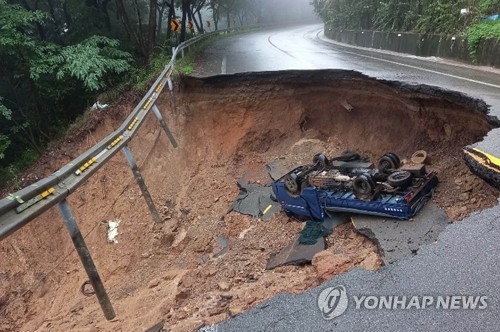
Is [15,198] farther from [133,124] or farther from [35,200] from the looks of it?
[133,124]

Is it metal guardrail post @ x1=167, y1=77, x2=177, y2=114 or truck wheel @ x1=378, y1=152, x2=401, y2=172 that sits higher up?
metal guardrail post @ x1=167, y1=77, x2=177, y2=114

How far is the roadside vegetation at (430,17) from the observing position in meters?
14.4

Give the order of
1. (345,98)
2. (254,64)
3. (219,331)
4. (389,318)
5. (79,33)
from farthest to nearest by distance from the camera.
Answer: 1. (79,33)
2. (254,64)
3. (345,98)
4. (219,331)
5. (389,318)

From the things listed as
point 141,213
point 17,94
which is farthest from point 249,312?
point 17,94

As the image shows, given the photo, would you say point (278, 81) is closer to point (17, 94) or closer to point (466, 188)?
point (466, 188)

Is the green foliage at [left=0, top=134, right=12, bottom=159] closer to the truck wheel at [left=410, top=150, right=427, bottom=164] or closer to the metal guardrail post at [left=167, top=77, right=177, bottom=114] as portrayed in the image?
the metal guardrail post at [left=167, top=77, right=177, bottom=114]

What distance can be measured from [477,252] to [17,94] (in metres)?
17.1

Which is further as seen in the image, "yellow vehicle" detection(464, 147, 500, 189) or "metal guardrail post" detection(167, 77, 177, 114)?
"metal guardrail post" detection(167, 77, 177, 114)

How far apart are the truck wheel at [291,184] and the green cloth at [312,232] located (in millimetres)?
951

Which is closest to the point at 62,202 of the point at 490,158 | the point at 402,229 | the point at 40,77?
the point at 402,229

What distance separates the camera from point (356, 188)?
23.4 ft

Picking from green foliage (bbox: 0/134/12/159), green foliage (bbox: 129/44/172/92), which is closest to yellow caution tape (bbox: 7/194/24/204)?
green foliage (bbox: 0/134/12/159)

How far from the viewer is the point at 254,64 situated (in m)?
14.6

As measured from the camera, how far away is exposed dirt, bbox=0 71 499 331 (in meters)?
5.80
